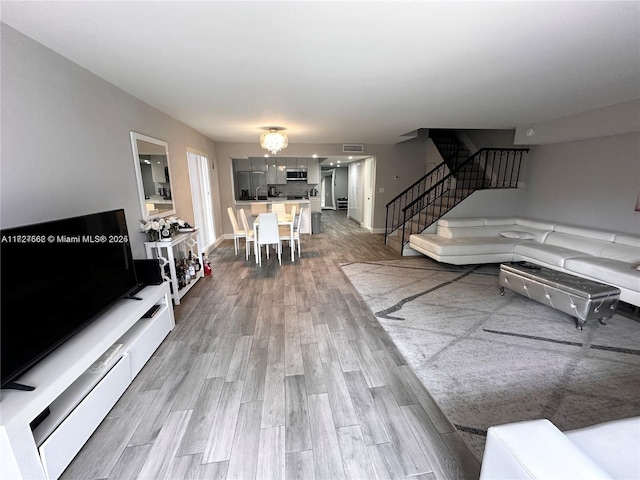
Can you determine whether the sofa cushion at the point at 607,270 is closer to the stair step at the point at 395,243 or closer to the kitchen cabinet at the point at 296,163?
the stair step at the point at 395,243

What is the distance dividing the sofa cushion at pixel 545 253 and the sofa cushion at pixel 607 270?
128 mm

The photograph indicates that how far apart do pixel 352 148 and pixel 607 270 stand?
206 inches

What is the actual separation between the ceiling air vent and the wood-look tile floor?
4785mm

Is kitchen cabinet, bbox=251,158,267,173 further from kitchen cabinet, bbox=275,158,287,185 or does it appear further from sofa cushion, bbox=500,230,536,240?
sofa cushion, bbox=500,230,536,240

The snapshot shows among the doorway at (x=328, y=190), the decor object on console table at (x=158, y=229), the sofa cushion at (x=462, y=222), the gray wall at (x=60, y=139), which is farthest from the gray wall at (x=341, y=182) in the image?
the gray wall at (x=60, y=139)

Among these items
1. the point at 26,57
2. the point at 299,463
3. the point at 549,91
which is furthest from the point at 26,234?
the point at 549,91

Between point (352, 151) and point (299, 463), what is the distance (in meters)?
6.43

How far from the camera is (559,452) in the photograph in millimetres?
885

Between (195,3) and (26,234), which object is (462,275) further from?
(26,234)

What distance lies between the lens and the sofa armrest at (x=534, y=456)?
83cm

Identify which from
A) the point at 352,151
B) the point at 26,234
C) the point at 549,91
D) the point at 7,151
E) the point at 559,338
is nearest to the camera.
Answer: the point at 26,234

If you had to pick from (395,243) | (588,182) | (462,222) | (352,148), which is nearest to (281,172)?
(352,148)

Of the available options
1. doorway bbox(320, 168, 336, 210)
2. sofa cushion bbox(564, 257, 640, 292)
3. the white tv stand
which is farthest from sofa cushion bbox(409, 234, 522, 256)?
doorway bbox(320, 168, 336, 210)

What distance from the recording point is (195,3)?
137cm
